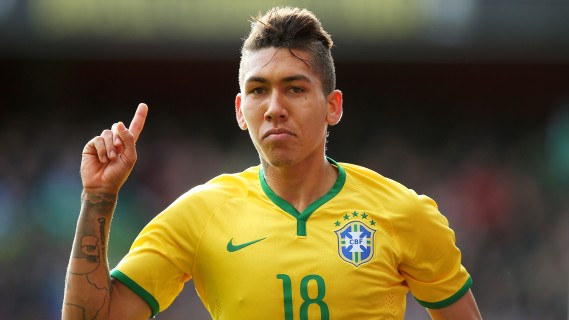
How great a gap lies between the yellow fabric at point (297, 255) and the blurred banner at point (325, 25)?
16.4ft

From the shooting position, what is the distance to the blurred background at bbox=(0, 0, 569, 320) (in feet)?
28.4

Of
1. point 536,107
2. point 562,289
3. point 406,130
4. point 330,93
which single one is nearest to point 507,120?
point 536,107

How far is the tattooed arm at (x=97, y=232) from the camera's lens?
328 centimetres

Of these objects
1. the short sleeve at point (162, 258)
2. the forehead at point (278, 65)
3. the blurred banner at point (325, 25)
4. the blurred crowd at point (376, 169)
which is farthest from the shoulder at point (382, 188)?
the blurred crowd at point (376, 169)

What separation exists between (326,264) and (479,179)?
20.1 feet

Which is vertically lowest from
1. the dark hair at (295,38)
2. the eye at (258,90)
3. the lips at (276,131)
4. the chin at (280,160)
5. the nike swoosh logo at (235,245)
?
the nike swoosh logo at (235,245)

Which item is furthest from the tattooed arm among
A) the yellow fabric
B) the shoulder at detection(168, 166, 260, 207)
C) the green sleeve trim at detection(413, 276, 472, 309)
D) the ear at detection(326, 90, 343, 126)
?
the green sleeve trim at detection(413, 276, 472, 309)

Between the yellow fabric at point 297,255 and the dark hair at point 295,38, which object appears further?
the dark hair at point 295,38

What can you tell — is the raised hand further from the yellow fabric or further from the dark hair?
the dark hair

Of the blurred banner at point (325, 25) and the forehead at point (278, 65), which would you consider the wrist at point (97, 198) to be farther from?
the blurred banner at point (325, 25)

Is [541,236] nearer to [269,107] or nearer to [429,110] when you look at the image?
[429,110]

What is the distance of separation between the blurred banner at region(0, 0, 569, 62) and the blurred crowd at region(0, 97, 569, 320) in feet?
3.26

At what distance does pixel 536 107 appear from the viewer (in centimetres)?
979

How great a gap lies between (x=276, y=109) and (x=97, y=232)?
733mm
